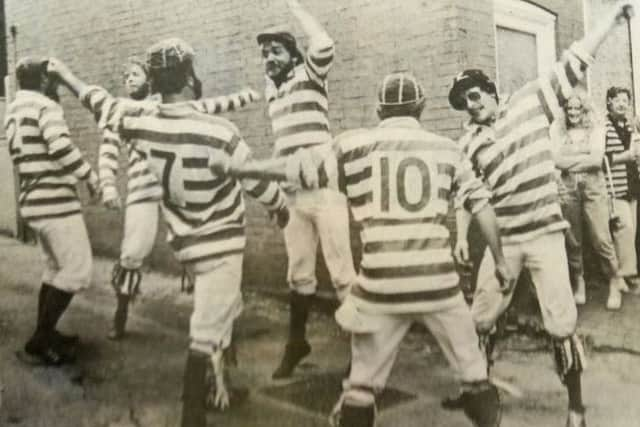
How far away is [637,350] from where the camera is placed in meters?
2.26

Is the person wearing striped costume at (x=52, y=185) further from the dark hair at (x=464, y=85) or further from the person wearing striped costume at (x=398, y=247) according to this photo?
the dark hair at (x=464, y=85)

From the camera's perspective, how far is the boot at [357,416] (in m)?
1.99

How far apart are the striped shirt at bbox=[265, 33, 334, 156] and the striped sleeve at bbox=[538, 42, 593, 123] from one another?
0.65 meters

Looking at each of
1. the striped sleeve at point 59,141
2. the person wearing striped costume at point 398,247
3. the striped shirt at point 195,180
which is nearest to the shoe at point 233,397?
the person wearing striped costume at point 398,247

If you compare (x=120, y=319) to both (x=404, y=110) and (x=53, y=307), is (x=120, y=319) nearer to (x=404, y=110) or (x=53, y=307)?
(x=53, y=307)

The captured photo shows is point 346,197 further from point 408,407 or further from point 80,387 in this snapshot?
point 80,387

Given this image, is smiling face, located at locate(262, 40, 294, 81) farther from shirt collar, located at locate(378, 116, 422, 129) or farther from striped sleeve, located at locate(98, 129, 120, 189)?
striped sleeve, located at locate(98, 129, 120, 189)

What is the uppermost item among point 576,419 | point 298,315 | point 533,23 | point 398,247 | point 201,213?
point 533,23

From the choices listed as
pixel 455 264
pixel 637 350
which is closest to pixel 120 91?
pixel 455 264

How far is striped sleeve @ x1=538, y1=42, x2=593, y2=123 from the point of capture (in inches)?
85.4

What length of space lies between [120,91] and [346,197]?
76 centimetres

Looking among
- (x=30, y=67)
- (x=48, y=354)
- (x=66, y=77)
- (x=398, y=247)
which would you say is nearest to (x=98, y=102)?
(x=66, y=77)

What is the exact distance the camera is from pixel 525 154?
214cm

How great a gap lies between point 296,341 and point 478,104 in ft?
2.94
